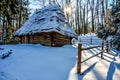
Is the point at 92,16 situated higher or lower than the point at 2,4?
higher

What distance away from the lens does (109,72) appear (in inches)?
334

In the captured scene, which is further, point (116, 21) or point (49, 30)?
point (116, 21)

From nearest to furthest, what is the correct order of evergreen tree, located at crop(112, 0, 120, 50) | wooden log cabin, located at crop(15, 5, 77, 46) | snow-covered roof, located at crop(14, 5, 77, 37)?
1. evergreen tree, located at crop(112, 0, 120, 50)
2. snow-covered roof, located at crop(14, 5, 77, 37)
3. wooden log cabin, located at crop(15, 5, 77, 46)

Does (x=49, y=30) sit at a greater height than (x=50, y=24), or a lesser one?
lesser

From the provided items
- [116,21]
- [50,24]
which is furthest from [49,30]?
[116,21]

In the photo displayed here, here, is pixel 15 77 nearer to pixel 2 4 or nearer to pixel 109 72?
pixel 109 72

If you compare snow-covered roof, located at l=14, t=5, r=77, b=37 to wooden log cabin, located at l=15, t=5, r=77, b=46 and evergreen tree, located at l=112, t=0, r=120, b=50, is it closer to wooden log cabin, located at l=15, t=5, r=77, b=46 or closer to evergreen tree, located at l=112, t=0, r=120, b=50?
wooden log cabin, located at l=15, t=5, r=77, b=46

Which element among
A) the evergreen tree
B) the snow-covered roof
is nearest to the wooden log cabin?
the snow-covered roof

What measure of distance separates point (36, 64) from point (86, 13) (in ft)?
116

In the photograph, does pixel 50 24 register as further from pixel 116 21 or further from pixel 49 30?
pixel 116 21

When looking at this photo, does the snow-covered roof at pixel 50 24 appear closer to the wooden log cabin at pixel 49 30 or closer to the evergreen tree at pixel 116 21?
the wooden log cabin at pixel 49 30

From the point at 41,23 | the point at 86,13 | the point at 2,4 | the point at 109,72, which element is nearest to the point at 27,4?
the point at 86,13

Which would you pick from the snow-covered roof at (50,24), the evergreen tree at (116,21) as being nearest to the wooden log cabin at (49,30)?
the snow-covered roof at (50,24)

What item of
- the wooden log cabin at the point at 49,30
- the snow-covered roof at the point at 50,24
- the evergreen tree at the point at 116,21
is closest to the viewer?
the evergreen tree at the point at 116,21
